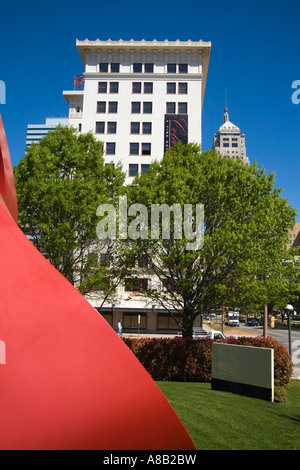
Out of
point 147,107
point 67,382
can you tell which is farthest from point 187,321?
point 147,107

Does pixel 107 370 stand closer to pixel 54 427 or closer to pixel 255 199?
pixel 54 427

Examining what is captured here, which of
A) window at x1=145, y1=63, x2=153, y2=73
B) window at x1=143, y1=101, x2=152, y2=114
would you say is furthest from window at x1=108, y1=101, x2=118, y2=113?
window at x1=145, y1=63, x2=153, y2=73

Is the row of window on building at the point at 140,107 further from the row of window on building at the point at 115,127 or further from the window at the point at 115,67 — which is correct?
the window at the point at 115,67

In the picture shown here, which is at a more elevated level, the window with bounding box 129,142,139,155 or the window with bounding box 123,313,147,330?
the window with bounding box 129,142,139,155

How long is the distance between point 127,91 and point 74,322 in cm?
4619

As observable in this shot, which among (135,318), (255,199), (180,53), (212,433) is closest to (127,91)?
(180,53)

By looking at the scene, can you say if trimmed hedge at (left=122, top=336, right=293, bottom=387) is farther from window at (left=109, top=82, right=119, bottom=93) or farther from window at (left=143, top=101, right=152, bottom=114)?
window at (left=109, top=82, right=119, bottom=93)

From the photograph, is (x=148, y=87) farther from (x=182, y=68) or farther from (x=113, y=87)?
(x=182, y=68)

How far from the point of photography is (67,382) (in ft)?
11.6

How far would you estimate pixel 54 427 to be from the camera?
3.32 m

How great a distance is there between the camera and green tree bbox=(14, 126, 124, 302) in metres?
16.1

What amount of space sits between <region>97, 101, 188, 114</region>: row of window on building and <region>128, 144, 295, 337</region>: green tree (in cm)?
3040

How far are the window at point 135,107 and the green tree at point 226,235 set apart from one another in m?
30.8

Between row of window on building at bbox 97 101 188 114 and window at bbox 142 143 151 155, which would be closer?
window at bbox 142 143 151 155
